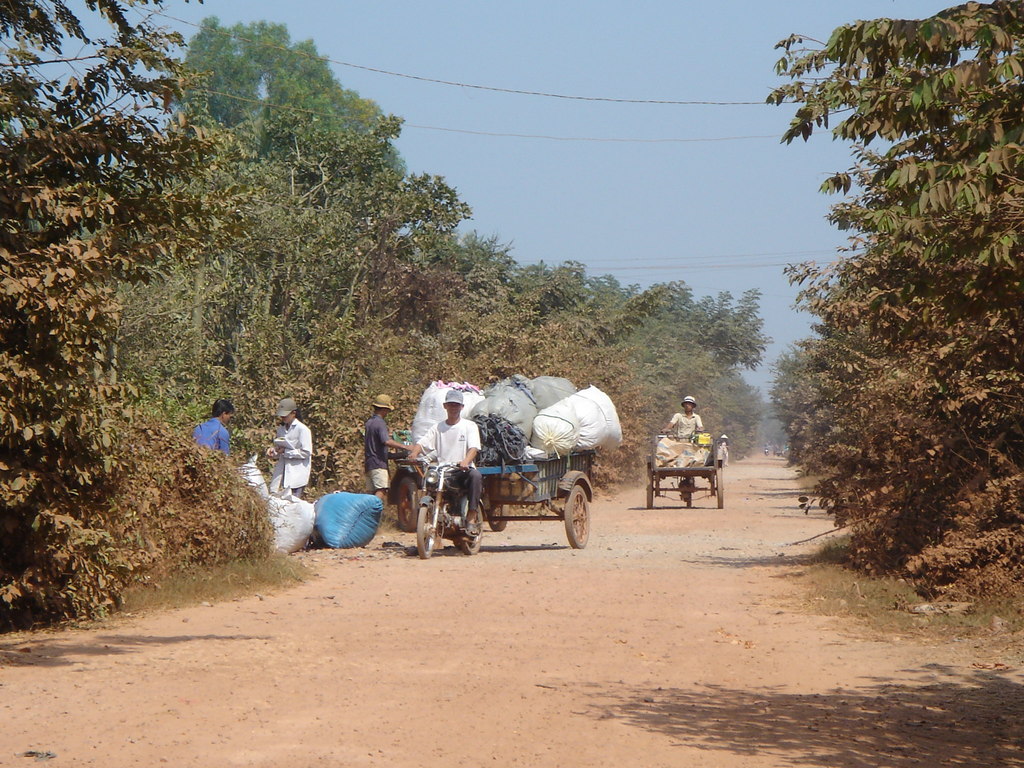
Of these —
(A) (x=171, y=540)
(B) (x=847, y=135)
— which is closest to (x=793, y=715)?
(B) (x=847, y=135)

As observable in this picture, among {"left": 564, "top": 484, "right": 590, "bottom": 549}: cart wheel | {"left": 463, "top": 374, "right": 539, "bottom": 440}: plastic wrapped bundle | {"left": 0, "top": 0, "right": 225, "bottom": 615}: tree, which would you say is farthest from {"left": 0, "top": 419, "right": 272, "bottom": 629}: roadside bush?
{"left": 564, "top": 484, "right": 590, "bottom": 549}: cart wheel

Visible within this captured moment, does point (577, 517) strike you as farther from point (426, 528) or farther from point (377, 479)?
point (377, 479)

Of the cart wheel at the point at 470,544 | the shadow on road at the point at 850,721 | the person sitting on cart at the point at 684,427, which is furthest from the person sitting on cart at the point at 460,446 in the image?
the person sitting on cart at the point at 684,427

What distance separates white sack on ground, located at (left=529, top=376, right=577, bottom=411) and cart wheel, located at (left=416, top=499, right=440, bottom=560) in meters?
2.85

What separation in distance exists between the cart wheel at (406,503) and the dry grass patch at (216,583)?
17.3 ft

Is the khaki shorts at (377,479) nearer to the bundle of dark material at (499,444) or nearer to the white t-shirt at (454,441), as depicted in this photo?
the bundle of dark material at (499,444)

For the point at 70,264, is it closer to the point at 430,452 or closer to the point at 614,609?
the point at 614,609

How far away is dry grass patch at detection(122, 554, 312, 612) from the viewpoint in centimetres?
1066

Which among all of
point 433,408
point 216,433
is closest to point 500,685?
point 216,433

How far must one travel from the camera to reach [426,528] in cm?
1479

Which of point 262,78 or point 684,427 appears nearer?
point 684,427

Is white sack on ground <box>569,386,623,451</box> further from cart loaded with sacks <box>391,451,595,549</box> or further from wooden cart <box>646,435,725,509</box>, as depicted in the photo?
wooden cart <box>646,435,725,509</box>

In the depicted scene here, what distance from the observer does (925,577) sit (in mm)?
11289

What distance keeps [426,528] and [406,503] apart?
12.3 feet
